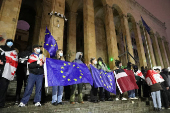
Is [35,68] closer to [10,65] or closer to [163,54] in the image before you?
[10,65]

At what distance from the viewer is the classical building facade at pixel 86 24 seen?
26.3ft

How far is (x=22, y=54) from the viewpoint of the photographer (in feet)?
11.0

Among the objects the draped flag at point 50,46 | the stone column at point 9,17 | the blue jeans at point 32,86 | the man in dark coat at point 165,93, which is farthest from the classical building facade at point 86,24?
the man in dark coat at point 165,93

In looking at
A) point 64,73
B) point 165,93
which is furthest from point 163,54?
point 64,73

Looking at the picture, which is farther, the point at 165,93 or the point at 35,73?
the point at 165,93

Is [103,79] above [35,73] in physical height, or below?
below

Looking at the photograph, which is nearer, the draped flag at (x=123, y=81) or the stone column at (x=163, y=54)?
the draped flag at (x=123, y=81)

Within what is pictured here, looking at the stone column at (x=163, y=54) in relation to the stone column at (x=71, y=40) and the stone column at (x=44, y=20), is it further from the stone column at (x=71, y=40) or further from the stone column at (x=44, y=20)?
the stone column at (x=44, y=20)

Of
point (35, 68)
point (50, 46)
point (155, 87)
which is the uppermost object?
point (50, 46)

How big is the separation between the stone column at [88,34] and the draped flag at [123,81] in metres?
4.62

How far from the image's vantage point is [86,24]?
10398 millimetres

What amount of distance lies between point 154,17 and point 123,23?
13.1 metres

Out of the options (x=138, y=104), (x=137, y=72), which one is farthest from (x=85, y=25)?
A: (x=138, y=104)

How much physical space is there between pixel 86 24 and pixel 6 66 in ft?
28.2
